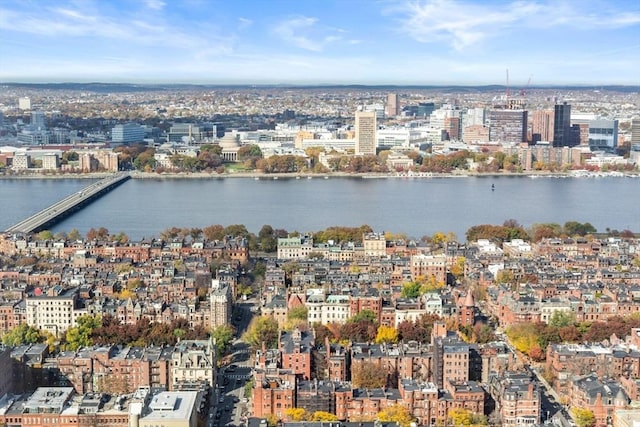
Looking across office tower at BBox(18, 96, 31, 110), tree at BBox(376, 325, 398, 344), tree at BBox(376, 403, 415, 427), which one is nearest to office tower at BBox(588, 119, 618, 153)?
tree at BBox(376, 325, 398, 344)

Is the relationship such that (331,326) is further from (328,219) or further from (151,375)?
(328,219)

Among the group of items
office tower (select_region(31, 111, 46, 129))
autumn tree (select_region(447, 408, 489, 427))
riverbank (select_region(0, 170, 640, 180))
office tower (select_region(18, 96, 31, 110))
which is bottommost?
riverbank (select_region(0, 170, 640, 180))

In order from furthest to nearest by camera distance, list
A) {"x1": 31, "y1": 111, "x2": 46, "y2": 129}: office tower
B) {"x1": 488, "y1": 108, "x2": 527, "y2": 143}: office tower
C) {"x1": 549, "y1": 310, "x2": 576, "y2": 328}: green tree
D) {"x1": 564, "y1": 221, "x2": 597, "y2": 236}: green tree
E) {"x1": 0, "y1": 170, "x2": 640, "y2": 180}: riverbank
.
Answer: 1. {"x1": 31, "y1": 111, "x2": 46, "y2": 129}: office tower
2. {"x1": 488, "y1": 108, "x2": 527, "y2": 143}: office tower
3. {"x1": 0, "y1": 170, "x2": 640, "y2": 180}: riverbank
4. {"x1": 564, "y1": 221, "x2": 597, "y2": 236}: green tree
5. {"x1": 549, "y1": 310, "x2": 576, "y2": 328}: green tree

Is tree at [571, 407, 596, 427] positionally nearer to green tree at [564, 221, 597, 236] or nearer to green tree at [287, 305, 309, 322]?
green tree at [287, 305, 309, 322]

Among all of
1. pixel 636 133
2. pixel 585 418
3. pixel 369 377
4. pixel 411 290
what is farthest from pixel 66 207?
pixel 636 133

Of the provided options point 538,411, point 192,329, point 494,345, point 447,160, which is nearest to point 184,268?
point 192,329

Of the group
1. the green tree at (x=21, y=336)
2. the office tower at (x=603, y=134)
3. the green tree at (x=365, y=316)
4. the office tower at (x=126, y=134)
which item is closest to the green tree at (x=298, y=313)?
the green tree at (x=365, y=316)

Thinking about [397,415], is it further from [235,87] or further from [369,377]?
[235,87]
